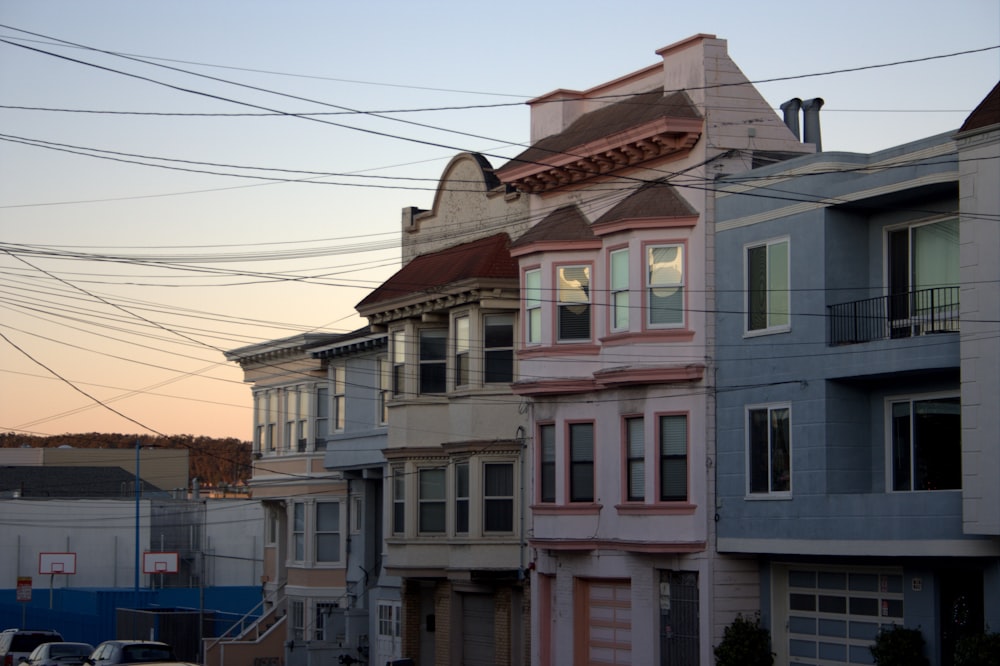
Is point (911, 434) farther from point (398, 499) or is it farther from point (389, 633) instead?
point (389, 633)

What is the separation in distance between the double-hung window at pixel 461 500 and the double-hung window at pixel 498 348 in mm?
2560

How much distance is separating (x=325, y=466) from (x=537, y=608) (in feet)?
43.8

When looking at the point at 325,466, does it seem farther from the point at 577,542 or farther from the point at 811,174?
the point at 811,174

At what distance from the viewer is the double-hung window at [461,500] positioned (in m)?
35.1

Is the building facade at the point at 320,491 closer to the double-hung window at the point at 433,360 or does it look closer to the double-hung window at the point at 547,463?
the double-hung window at the point at 433,360

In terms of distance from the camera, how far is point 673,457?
28688 millimetres

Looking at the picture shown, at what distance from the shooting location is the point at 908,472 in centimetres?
2517

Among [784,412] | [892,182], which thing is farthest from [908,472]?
[892,182]

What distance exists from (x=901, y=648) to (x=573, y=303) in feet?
34.5

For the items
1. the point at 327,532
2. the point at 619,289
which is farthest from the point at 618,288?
the point at 327,532

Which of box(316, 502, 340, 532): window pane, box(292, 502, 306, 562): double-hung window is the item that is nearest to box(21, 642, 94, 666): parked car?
box(316, 502, 340, 532): window pane

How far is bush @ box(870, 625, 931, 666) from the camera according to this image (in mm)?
23531

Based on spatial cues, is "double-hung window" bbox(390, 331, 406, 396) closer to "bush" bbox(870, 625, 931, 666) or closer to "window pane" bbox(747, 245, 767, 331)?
"window pane" bbox(747, 245, 767, 331)

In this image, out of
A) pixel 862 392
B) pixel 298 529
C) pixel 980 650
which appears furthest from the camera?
pixel 298 529
